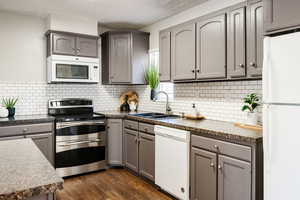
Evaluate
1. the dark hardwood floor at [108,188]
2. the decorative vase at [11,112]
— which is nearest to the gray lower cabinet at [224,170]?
the dark hardwood floor at [108,188]

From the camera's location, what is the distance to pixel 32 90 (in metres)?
3.91

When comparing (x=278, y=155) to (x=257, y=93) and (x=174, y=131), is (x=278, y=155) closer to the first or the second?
(x=257, y=93)

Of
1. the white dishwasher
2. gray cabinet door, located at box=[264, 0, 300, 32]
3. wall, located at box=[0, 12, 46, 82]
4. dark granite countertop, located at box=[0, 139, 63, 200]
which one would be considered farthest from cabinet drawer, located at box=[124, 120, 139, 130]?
gray cabinet door, located at box=[264, 0, 300, 32]

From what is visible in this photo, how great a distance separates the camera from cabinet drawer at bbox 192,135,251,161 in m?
2.03

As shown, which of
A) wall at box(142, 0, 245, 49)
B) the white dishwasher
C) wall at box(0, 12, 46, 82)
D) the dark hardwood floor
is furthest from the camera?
wall at box(0, 12, 46, 82)

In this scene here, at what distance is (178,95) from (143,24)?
5.18ft

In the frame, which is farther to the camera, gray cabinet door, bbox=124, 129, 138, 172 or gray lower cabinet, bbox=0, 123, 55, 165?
gray cabinet door, bbox=124, 129, 138, 172

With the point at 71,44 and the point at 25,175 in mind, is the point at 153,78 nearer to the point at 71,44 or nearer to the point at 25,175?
the point at 71,44

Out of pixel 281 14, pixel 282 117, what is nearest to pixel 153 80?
pixel 281 14

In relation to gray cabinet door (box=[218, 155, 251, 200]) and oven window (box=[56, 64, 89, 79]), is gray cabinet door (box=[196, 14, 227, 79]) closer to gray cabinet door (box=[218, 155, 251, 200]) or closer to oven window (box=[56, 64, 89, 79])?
gray cabinet door (box=[218, 155, 251, 200])

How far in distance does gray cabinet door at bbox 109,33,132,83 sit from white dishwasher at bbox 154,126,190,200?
1483mm

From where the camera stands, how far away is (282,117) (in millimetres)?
1707

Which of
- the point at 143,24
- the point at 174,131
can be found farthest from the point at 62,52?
the point at 174,131

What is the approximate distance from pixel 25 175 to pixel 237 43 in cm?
225
